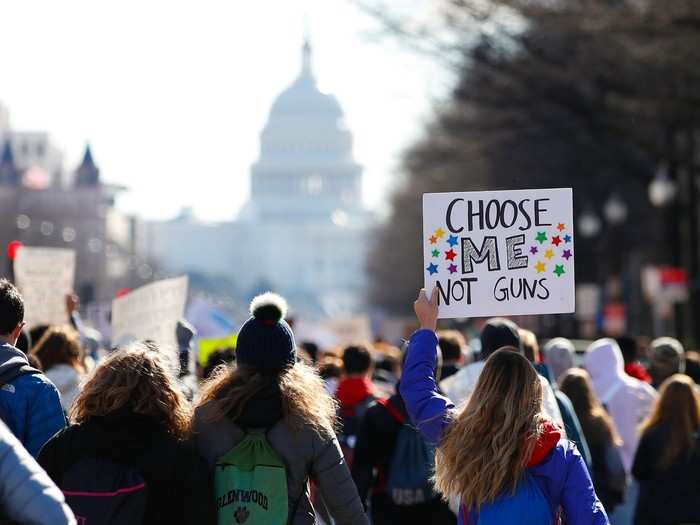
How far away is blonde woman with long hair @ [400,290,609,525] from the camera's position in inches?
242

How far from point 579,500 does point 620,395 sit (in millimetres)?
5774

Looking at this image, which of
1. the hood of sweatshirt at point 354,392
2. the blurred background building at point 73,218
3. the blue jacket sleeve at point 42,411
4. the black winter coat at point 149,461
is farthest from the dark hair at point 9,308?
the blurred background building at point 73,218

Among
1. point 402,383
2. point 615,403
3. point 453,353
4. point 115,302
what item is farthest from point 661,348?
point 402,383

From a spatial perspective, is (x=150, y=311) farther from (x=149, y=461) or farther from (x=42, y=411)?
(x=149, y=461)

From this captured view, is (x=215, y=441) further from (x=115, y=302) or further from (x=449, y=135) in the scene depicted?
(x=449, y=135)

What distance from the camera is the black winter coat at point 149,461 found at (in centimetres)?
602

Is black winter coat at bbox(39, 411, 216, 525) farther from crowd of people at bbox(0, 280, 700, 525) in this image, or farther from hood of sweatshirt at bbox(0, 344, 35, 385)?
hood of sweatshirt at bbox(0, 344, 35, 385)

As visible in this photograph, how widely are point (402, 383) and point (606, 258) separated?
50.5m

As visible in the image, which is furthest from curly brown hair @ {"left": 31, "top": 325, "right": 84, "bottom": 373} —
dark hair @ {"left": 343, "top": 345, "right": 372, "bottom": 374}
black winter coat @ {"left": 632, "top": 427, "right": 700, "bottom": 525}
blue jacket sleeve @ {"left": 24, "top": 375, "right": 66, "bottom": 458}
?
black winter coat @ {"left": 632, "top": 427, "right": 700, "bottom": 525}

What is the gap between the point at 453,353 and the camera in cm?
1066

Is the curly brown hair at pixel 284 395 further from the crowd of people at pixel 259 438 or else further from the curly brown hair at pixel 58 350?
the curly brown hair at pixel 58 350

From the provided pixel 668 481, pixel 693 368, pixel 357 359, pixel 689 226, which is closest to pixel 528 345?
pixel 668 481

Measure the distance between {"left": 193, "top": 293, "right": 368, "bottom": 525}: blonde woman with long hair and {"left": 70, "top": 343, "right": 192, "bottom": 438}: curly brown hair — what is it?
0.14 m

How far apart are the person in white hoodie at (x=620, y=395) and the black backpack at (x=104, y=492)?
20.2 feet
